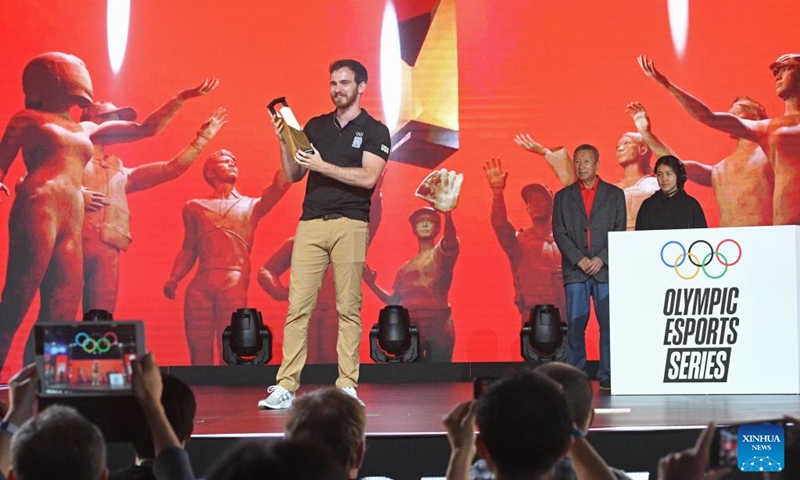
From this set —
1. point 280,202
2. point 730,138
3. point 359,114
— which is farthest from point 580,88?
point 359,114

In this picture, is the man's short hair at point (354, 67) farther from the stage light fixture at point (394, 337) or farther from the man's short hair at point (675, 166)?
the stage light fixture at point (394, 337)

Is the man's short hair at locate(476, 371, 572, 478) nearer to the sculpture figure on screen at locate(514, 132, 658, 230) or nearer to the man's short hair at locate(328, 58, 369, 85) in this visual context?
the man's short hair at locate(328, 58, 369, 85)

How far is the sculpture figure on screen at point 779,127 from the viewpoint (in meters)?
6.91

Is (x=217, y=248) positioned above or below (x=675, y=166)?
below

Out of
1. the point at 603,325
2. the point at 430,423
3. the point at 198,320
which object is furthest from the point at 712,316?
the point at 198,320

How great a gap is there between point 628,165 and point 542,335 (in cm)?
140

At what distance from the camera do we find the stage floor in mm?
3469

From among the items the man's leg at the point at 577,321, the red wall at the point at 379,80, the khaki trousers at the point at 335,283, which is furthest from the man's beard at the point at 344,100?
the red wall at the point at 379,80

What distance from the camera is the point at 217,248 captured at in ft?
23.1

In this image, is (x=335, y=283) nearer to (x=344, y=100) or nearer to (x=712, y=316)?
(x=344, y=100)

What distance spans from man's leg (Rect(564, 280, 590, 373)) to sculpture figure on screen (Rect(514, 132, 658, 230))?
128cm

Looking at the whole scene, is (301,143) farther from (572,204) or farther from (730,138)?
(730,138)

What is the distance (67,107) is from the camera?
7.06 meters

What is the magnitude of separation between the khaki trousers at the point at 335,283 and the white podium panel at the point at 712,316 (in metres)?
1.35
